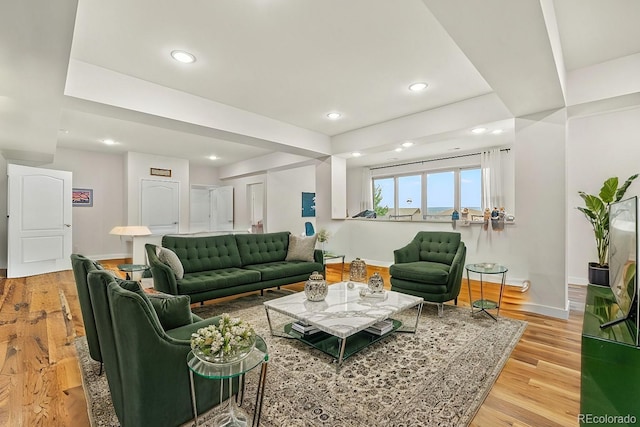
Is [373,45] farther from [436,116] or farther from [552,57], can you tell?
[436,116]

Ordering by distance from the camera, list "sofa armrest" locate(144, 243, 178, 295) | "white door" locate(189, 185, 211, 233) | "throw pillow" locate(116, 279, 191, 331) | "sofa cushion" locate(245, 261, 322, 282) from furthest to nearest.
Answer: "white door" locate(189, 185, 211, 233) < "sofa cushion" locate(245, 261, 322, 282) < "sofa armrest" locate(144, 243, 178, 295) < "throw pillow" locate(116, 279, 191, 331)

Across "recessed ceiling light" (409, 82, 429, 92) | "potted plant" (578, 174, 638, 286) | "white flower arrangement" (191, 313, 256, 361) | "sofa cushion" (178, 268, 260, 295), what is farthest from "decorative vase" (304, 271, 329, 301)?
"potted plant" (578, 174, 638, 286)

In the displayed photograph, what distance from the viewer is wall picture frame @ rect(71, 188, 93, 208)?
6.88 metres

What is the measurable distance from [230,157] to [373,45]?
583cm

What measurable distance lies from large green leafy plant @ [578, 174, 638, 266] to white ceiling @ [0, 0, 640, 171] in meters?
1.33

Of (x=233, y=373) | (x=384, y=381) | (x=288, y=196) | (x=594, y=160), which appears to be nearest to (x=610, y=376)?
(x=384, y=381)

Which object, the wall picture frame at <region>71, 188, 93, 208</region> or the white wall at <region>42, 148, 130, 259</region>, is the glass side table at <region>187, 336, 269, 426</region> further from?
A: the wall picture frame at <region>71, 188, 93, 208</region>

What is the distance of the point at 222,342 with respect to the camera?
1.33 meters

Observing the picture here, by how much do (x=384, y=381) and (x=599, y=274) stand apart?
3.36 m

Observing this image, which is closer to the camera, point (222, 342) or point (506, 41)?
point (222, 342)

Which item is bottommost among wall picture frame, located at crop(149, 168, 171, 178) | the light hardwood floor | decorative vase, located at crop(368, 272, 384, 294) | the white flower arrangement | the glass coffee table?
the light hardwood floor

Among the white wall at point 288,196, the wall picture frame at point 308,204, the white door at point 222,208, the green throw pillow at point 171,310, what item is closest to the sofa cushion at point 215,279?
the green throw pillow at point 171,310

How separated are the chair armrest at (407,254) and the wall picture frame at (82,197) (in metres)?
7.17

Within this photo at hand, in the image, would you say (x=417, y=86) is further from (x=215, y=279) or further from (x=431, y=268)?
(x=215, y=279)
